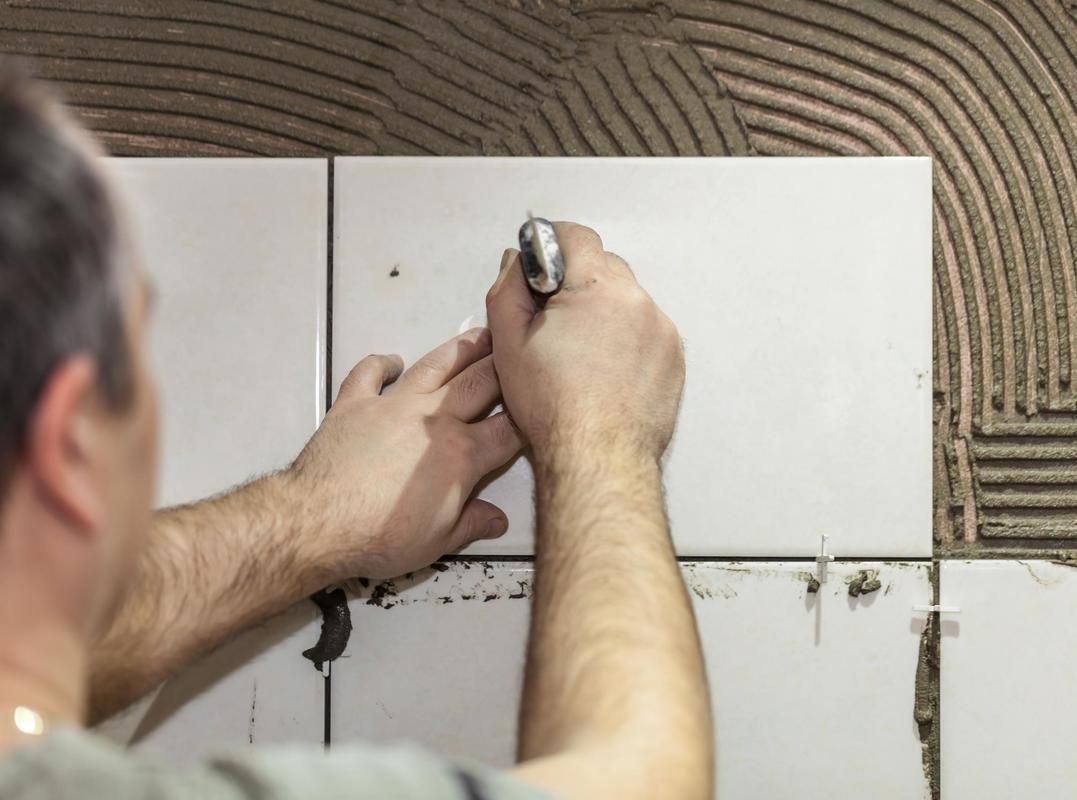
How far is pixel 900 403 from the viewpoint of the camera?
81 cm

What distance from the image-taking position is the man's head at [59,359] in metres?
0.36

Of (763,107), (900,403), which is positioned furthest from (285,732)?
(763,107)

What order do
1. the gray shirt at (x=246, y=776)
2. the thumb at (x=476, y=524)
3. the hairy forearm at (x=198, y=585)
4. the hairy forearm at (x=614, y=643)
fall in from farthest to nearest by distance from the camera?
the thumb at (x=476, y=524), the hairy forearm at (x=198, y=585), the hairy forearm at (x=614, y=643), the gray shirt at (x=246, y=776)

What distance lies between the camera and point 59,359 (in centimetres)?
36

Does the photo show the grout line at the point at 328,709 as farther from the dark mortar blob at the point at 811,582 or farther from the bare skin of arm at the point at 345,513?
the dark mortar blob at the point at 811,582

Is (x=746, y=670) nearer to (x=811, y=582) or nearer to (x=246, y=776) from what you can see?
(x=811, y=582)

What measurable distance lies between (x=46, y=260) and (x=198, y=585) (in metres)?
0.41

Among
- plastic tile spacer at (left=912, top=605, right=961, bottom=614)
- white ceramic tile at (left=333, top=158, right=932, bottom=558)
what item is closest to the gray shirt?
white ceramic tile at (left=333, top=158, right=932, bottom=558)

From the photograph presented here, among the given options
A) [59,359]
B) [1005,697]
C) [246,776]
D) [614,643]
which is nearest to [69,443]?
[59,359]

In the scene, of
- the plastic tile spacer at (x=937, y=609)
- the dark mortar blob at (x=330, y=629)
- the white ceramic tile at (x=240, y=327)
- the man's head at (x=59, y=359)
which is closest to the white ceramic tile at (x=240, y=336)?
the white ceramic tile at (x=240, y=327)

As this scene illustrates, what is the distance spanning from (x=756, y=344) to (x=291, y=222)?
1.42 feet

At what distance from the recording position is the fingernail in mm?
792

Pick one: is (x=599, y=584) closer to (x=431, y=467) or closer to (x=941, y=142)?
(x=431, y=467)

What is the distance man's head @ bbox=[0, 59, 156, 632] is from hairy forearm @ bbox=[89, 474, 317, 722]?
0.29 m
